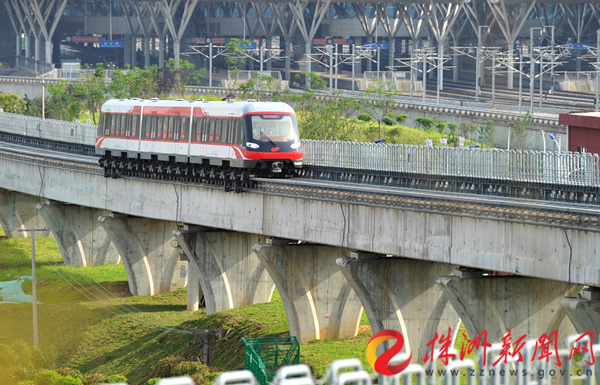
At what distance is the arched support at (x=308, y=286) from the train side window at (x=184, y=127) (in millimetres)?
7757

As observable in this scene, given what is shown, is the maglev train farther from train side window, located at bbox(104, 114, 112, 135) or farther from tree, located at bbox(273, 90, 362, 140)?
tree, located at bbox(273, 90, 362, 140)

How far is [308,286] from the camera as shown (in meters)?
46.4

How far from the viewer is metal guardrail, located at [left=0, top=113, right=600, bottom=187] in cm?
4103

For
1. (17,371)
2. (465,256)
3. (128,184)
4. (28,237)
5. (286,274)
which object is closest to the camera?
(465,256)

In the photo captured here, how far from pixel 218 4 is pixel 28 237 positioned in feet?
312

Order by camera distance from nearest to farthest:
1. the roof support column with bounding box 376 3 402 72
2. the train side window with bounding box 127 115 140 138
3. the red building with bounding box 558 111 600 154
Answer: the train side window with bounding box 127 115 140 138 → the red building with bounding box 558 111 600 154 → the roof support column with bounding box 376 3 402 72

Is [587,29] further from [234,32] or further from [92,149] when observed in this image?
[92,149]

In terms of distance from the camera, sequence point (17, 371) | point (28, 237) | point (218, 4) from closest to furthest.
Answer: point (17, 371) → point (28, 237) → point (218, 4)

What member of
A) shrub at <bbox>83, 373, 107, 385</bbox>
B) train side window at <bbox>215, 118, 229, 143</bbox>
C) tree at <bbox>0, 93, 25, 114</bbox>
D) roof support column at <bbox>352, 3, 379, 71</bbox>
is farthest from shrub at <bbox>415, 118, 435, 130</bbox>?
shrub at <bbox>83, 373, 107, 385</bbox>

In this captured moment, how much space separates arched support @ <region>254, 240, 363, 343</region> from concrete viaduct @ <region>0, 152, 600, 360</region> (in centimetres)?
4

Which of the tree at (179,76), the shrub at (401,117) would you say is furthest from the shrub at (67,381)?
the tree at (179,76)

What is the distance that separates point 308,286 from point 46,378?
12419 mm

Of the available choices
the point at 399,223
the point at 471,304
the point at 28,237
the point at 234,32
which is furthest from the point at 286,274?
the point at 234,32

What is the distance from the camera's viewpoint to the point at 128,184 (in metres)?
57.2
